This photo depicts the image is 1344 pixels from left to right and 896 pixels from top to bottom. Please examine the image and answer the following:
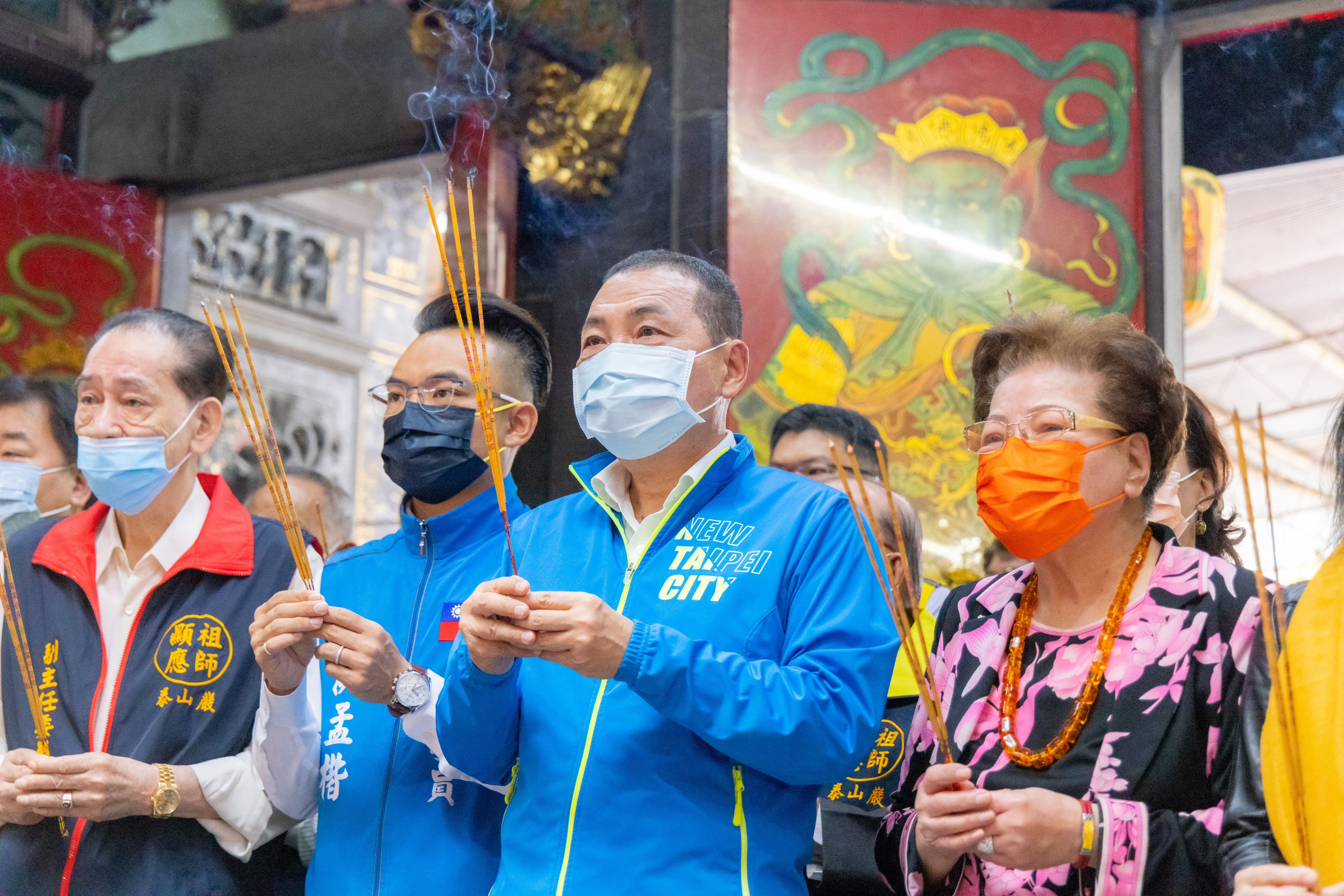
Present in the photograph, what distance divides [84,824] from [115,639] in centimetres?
33

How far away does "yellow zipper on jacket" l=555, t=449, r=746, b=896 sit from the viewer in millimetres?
1853

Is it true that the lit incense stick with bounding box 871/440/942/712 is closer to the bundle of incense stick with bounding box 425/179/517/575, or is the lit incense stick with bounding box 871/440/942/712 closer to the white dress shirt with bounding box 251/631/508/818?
the bundle of incense stick with bounding box 425/179/517/575

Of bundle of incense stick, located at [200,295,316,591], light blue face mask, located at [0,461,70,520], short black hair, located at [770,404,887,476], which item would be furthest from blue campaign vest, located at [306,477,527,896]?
light blue face mask, located at [0,461,70,520]

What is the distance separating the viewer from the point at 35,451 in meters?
3.44

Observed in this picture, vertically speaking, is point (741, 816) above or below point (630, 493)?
below

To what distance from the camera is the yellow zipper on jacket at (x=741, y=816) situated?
1826mm

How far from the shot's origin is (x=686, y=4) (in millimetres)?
4168

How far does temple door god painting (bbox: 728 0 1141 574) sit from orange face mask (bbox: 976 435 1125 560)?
6.40ft

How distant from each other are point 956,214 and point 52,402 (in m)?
2.60

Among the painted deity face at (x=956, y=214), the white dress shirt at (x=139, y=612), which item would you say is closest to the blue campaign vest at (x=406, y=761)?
the white dress shirt at (x=139, y=612)

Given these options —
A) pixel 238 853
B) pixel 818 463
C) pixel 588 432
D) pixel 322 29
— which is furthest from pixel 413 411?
pixel 322 29

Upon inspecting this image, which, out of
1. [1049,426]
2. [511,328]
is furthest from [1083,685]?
[511,328]

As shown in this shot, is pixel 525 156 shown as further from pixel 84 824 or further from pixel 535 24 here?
pixel 84 824

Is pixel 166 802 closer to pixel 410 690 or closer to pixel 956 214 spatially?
pixel 410 690
